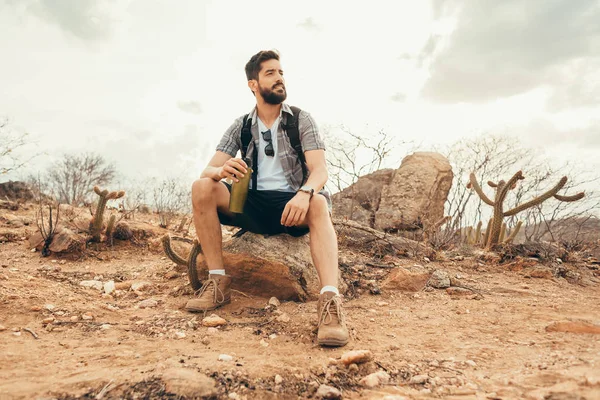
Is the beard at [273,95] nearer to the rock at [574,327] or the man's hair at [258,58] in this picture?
the man's hair at [258,58]

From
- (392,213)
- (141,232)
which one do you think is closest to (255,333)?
(141,232)

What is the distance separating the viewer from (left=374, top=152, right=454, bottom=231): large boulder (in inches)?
405

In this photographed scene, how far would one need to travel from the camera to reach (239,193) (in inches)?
119

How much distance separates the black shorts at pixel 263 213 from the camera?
10.3 feet

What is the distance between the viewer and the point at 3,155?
34.4 ft

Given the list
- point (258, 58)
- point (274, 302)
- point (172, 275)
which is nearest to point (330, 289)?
point (274, 302)

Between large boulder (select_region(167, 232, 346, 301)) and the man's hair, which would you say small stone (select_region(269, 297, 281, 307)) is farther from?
the man's hair

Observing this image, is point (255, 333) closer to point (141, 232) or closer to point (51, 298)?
point (51, 298)

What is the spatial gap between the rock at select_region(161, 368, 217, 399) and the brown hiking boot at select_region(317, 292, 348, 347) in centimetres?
76

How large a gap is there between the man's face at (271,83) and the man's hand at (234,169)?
2.45 feet

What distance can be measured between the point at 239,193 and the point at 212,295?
77cm

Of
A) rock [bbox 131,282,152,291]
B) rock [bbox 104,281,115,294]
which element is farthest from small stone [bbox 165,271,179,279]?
rock [bbox 104,281,115,294]

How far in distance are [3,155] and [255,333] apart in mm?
10927

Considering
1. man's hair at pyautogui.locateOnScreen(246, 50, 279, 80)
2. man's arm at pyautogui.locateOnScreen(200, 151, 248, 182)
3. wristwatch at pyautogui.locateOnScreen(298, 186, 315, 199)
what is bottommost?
wristwatch at pyautogui.locateOnScreen(298, 186, 315, 199)
